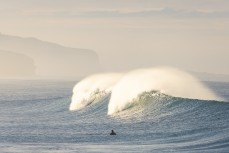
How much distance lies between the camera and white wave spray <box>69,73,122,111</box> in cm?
7406

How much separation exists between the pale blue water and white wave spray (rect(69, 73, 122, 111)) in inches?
478

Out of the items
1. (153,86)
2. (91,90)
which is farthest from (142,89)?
(91,90)

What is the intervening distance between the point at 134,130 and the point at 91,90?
122ft

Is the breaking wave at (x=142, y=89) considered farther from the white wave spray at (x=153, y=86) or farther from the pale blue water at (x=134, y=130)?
the pale blue water at (x=134, y=130)

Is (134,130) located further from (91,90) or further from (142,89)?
(91,90)

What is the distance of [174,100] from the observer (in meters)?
55.2

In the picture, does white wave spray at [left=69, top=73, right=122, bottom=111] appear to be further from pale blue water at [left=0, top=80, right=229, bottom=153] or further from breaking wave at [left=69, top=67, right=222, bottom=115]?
pale blue water at [left=0, top=80, right=229, bottom=153]

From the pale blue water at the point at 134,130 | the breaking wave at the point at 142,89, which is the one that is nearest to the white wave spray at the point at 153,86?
the breaking wave at the point at 142,89

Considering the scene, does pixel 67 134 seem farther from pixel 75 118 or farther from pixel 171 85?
pixel 171 85

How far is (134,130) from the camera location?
43781mm

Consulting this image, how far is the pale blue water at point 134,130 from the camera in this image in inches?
1407

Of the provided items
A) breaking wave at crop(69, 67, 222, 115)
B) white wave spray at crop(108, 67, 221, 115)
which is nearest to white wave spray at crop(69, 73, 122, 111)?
breaking wave at crop(69, 67, 222, 115)

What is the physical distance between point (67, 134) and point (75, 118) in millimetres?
14411

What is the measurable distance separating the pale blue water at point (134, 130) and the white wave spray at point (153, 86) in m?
2.43
